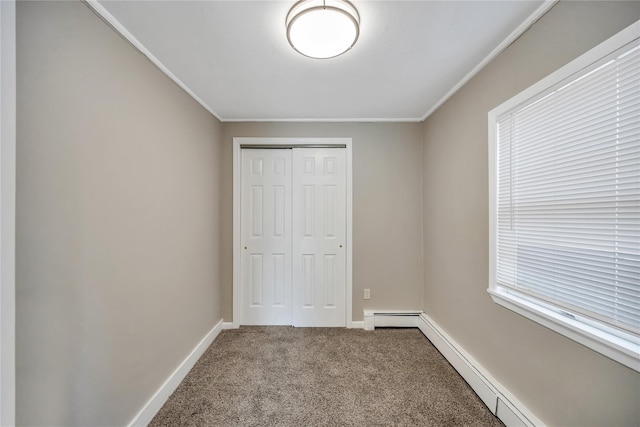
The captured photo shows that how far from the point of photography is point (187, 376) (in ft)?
6.72

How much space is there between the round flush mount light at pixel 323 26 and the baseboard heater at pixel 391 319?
267 cm

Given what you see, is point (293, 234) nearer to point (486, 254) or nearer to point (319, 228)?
point (319, 228)

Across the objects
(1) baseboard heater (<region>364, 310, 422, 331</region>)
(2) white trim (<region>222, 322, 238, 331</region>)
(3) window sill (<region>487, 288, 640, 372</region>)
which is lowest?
(2) white trim (<region>222, 322, 238, 331</region>)

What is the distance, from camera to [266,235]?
9.80 feet

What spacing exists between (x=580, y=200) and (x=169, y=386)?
9.18ft

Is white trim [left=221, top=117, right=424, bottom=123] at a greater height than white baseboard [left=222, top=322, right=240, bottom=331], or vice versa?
white trim [left=221, top=117, right=424, bottom=123]

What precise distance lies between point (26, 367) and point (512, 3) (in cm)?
276

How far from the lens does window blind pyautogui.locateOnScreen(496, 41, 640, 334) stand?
961mm

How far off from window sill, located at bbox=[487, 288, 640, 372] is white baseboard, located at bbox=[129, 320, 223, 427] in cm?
243

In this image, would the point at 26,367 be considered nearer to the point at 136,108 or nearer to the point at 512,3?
the point at 136,108

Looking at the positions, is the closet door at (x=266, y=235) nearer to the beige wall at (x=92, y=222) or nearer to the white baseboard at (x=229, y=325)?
the white baseboard at (x=229, y=325)

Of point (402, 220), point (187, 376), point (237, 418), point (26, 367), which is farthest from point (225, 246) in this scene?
point (402, 220)
